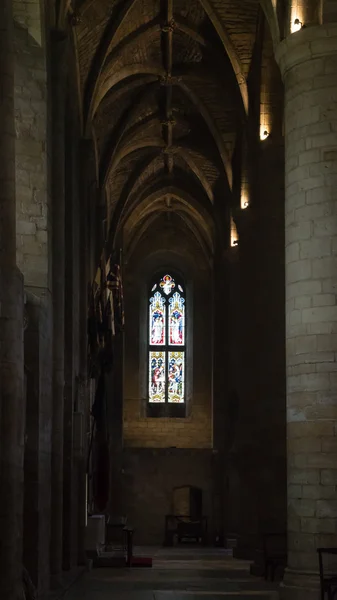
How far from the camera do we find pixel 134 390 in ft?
126

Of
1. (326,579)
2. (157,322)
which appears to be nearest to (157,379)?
(157,322)

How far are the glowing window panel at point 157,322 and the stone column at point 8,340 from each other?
86.5ft

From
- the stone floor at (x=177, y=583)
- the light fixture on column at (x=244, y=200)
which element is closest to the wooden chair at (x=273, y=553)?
the stone floor at (x=177, y=583)

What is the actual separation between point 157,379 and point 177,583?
19404mm

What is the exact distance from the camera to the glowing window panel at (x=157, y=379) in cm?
3891

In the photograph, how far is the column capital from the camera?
1499cm

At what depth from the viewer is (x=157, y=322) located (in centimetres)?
3953

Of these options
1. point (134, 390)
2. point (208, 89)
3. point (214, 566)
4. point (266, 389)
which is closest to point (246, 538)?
point (214, 566)

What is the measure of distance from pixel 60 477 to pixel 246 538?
7.66 metres

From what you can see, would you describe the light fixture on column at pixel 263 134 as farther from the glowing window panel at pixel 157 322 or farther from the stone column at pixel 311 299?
the glowing window panel at pixel 157 322

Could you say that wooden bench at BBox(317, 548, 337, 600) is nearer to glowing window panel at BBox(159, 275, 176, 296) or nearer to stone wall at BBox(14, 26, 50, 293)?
stone wall at BBox(14, 26, 50, 293)

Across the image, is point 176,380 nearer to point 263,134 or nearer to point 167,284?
point 167,284

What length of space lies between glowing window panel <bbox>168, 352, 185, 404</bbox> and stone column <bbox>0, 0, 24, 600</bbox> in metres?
26.0

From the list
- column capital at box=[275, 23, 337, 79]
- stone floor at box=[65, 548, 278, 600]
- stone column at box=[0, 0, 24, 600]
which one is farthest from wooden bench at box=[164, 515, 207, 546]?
stone column at box=[0, 0, 24, 600]
